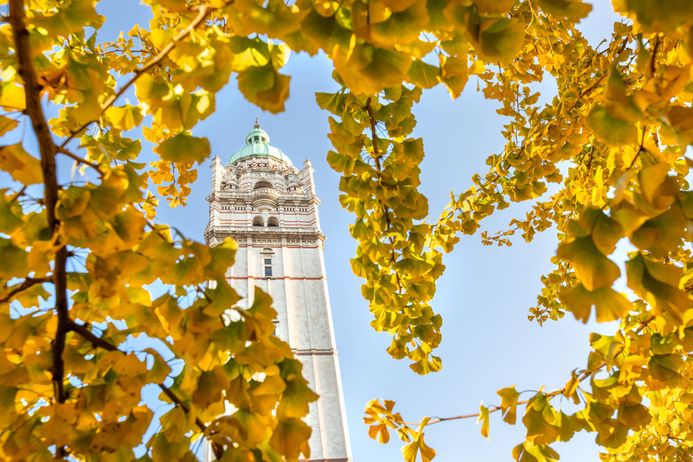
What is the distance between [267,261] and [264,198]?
11.2ft

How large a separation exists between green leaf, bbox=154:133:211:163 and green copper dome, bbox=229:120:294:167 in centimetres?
2878

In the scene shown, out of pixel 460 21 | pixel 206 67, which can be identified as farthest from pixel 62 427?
pixel 460 21

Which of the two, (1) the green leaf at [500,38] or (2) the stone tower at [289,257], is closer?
(1) the green leaf at [500,38]

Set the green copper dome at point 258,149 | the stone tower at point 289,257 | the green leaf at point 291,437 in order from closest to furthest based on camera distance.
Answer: the green leaf at point 291,437, the stone tower at point 289,257, the green copper dome at point 258,149

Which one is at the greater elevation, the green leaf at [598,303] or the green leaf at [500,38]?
the green leaf at [500,38]

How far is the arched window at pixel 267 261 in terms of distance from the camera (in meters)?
22.7

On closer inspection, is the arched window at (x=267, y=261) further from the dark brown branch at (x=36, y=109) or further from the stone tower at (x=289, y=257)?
the dark brown branch at (x=36, y=109)

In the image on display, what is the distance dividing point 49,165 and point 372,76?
1.74 ft

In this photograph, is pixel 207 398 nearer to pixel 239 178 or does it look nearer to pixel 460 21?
pixel 460 21

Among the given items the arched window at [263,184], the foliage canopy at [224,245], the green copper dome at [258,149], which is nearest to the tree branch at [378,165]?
the foliage canopy at [224,245]

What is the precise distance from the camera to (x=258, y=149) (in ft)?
98.1

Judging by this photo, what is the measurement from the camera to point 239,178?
88.8ft

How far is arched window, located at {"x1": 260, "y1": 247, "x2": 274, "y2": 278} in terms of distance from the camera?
22734mm

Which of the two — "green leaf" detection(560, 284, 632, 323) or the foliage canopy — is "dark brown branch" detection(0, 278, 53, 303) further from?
"green leaf" detection(560, 284, 632, 323)
